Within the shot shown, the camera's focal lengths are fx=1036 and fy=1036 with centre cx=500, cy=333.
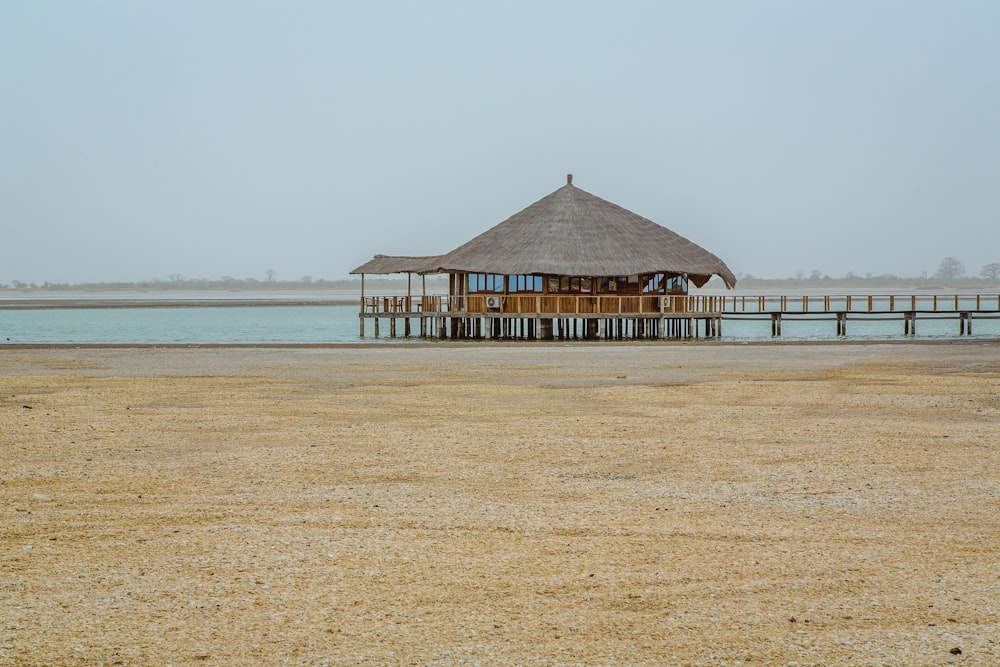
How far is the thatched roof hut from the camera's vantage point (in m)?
46.7

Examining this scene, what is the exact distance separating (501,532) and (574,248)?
133 ft

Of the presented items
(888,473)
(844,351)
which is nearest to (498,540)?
(888,473)

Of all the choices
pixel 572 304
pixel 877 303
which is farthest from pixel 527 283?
pixel 877 303

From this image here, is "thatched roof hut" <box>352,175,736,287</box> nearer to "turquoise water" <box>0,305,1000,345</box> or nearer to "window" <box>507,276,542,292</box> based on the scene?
"window" <box>507,276,542,292</box>

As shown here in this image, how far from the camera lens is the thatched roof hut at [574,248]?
46.7 metres

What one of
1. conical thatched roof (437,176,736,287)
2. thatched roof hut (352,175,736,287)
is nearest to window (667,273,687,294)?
thatched roof hut (352,175,736,287)

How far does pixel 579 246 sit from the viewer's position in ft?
157

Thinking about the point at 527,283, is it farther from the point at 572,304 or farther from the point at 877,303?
the point at 877,303

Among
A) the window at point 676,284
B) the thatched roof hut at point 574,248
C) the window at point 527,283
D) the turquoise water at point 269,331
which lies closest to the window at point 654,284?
the window at point 676,284

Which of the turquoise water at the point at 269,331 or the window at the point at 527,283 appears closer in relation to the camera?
the window at the point at 527,283

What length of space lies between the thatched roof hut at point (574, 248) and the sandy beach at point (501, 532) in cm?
3038

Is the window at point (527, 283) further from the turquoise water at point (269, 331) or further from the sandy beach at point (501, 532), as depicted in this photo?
the sandy beach at point (501, 532)

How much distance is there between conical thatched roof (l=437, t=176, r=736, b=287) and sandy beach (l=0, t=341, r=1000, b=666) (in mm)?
30306

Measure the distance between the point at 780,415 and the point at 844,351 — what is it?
1897 centimetres
